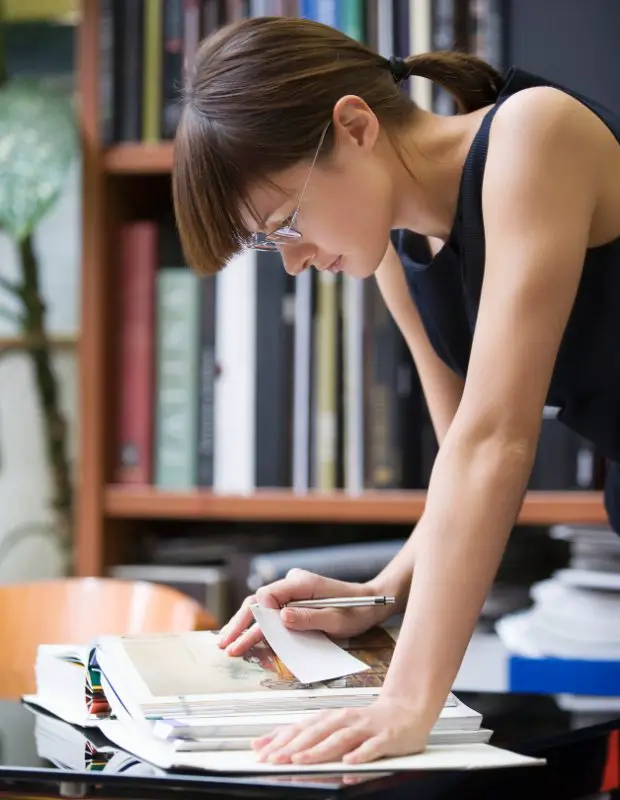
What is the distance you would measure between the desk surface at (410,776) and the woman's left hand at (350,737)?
0.02 metres

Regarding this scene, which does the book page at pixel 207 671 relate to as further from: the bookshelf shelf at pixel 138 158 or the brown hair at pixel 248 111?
the bookshelf shelf at pixel 138 158

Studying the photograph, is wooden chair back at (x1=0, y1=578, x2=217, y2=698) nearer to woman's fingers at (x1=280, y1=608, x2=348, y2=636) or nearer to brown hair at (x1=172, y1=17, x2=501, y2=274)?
woman's fingers at (x1=280, y1=608, x2=348, y2=636)

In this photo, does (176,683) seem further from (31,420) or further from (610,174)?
(31,420)

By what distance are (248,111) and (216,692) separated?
0.43 meters

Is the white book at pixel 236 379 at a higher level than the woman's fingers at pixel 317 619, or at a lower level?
higher

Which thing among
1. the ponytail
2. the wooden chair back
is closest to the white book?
the wooden chair back

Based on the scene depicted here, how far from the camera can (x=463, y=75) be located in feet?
3.30

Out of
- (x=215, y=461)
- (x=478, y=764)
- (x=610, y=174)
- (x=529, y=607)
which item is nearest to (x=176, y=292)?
(x=215, y=461)

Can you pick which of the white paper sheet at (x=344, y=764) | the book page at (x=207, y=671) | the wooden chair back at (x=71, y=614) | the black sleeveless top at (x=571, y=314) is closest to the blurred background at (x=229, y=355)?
the wooden chair back at (x=71, y=614)

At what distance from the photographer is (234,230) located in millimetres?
887

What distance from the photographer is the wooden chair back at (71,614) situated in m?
1.23

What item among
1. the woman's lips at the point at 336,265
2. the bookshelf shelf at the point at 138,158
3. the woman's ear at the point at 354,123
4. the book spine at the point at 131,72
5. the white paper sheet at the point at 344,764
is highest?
the book spine at the point at 131,72

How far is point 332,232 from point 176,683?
383mm

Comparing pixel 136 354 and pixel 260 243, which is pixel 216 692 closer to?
pixel 260 243
